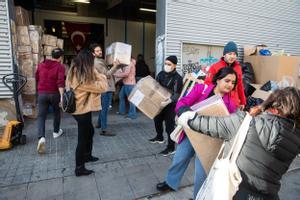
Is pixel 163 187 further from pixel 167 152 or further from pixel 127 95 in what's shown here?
pixel 127 95

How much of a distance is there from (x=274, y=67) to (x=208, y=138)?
631cm

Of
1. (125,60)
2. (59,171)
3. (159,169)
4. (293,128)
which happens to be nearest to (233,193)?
(293,128)

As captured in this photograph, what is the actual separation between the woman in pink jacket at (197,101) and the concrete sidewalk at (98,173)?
465mm

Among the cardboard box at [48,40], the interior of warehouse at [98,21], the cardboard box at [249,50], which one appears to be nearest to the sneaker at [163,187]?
the cardboard box at [48,40]

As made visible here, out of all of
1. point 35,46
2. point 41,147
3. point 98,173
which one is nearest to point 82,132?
point 98,173

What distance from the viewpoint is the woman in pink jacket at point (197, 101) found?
241 cm

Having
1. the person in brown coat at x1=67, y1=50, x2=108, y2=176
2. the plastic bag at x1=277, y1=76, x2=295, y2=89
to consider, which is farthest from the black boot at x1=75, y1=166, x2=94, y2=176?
the plastic bag at x1=277, y1=76, x2=295, y2=89

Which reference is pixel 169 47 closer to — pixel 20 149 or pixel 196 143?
pixel 20 149

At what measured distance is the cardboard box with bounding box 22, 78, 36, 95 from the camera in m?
6.18

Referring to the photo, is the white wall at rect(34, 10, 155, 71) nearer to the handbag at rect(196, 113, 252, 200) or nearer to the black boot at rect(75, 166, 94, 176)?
the black boot at rect(75, 166, 94, 176)

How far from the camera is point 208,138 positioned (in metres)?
2.13

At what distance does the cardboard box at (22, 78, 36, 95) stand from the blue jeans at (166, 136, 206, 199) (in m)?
4.55

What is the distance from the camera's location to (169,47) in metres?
6.88

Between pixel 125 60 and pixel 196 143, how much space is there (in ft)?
10.3
